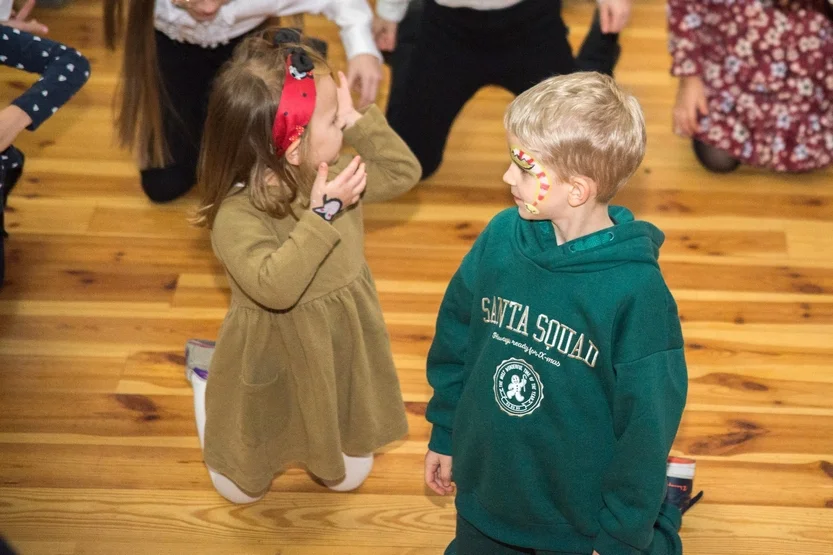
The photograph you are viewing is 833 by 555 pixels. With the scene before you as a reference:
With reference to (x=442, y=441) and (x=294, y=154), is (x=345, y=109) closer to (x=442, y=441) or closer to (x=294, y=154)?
(x=294, y=154)

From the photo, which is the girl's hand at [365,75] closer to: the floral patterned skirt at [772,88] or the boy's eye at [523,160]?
the floral patterned skirt at [772,88]

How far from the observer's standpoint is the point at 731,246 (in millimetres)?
2633

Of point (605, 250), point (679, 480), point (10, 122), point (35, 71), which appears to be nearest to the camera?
point (605, 250)

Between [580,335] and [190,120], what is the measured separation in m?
1.70

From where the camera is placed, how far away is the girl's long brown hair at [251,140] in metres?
1.57

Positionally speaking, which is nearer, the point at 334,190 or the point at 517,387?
the point at 517,387

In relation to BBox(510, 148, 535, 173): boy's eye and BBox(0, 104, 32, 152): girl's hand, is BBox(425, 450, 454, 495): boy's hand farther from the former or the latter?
BBox(0, 104, 32, 152): girl's hand

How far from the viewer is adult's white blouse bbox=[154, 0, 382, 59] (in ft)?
7.93

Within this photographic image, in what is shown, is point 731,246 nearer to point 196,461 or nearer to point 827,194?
point 827,194

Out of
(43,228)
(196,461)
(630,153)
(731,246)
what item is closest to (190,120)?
(43,228)

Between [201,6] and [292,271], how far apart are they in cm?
98

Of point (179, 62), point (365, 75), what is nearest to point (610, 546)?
point (365, 75)

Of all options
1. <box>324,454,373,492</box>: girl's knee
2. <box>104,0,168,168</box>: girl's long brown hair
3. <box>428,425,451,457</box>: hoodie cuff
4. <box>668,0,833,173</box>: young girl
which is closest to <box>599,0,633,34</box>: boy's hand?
<box>668,0,833,173</box>: young girl

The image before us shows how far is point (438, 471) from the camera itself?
161cm
